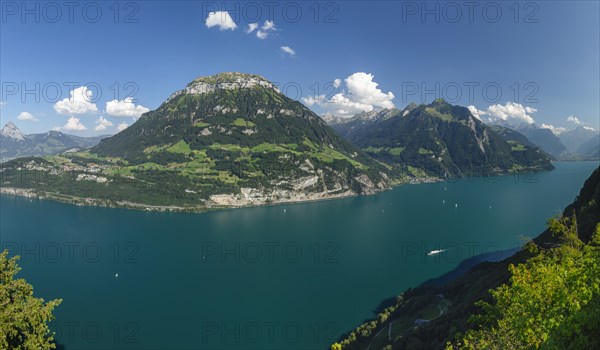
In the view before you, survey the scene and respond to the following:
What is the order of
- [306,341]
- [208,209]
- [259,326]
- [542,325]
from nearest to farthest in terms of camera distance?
[542,325] < [306,341] < [259,326] < [208,209]

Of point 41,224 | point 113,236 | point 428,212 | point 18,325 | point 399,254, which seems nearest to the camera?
point 18,325

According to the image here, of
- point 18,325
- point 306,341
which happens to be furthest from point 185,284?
point 18,325

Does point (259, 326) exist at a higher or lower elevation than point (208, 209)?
lower

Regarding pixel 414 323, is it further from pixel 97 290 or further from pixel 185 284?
pixel 97 290

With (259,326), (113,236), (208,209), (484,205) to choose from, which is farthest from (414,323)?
(208,209)

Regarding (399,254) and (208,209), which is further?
(208,209)

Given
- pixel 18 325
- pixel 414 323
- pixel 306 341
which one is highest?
pixel 18 325

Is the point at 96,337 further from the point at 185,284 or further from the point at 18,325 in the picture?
the point at 18,325
